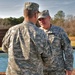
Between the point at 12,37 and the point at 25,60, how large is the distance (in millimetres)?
247

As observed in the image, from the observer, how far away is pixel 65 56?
153 inches

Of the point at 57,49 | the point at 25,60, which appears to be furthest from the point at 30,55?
the point at 57,49

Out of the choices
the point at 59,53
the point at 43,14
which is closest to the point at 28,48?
the point at 59,53

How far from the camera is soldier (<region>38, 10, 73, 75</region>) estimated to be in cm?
385

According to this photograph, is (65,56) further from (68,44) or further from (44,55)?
(44,55)

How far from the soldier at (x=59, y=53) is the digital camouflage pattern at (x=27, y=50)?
89 cm

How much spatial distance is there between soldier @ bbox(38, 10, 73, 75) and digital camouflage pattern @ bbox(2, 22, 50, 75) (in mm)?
892

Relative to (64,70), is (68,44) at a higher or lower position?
higher

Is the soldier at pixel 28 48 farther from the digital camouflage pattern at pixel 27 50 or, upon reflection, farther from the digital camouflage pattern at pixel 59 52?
the digital camouflage pattern at pixel 59 52

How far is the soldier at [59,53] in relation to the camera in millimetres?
3846

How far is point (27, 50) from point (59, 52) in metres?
1.03

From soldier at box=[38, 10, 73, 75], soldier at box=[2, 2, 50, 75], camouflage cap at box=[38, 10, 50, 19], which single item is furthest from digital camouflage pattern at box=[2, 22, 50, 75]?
camouflage cap at box=[38, 10, 50, 19]

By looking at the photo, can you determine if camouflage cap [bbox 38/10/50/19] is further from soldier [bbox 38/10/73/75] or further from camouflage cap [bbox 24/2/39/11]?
camouflage cap [bbox 24/2/39/11]

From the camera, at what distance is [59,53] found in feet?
12.7
